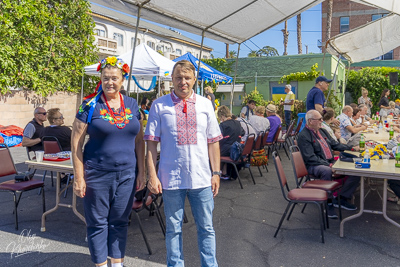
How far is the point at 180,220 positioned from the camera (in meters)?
2.75

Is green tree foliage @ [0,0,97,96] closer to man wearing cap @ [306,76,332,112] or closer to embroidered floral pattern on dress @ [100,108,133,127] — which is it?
man wearing cap @ [306,76,332,112]

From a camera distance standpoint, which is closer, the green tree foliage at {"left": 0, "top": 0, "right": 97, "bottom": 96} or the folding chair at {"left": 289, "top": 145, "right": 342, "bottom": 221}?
the folding chair at {"left": 289, "top": 145, "right": 342, "bottom": 221}

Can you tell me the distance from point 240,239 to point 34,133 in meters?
3.94

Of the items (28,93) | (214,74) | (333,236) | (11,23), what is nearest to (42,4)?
(11,23)

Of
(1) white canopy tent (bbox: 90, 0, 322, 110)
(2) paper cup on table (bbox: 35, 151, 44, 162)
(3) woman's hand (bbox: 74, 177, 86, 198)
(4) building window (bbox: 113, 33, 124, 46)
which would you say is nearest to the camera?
(3) woman's hand (bbox: 74, 177, 86, 198)

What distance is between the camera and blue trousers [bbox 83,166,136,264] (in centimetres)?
282

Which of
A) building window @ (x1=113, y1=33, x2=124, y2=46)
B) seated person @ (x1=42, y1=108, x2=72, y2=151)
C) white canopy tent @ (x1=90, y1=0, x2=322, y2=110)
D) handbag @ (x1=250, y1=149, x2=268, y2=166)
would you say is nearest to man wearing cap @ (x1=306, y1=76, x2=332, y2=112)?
handbag @ (x1=250, y1=149, x2=268, y2=166)

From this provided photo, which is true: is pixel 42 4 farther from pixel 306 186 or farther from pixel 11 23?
pixel 306 186

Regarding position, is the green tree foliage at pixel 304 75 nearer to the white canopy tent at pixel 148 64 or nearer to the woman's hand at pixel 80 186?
the white canopy tent at pixel 148 64

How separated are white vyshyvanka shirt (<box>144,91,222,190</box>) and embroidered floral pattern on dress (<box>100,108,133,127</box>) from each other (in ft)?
0.77

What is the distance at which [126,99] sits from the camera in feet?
9.93

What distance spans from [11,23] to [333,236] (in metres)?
11.5

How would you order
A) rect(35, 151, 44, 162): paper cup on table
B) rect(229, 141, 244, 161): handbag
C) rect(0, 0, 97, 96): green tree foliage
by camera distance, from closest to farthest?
Result: rect(35, 151, 44, 162): paper cup on table → rect(229, 141, 244, 161): handbag → rect(0, 0, 97, 96): green tree foliage

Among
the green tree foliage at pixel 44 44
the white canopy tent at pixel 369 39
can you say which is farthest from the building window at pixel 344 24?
the green tree foliage at pixel 44 44
